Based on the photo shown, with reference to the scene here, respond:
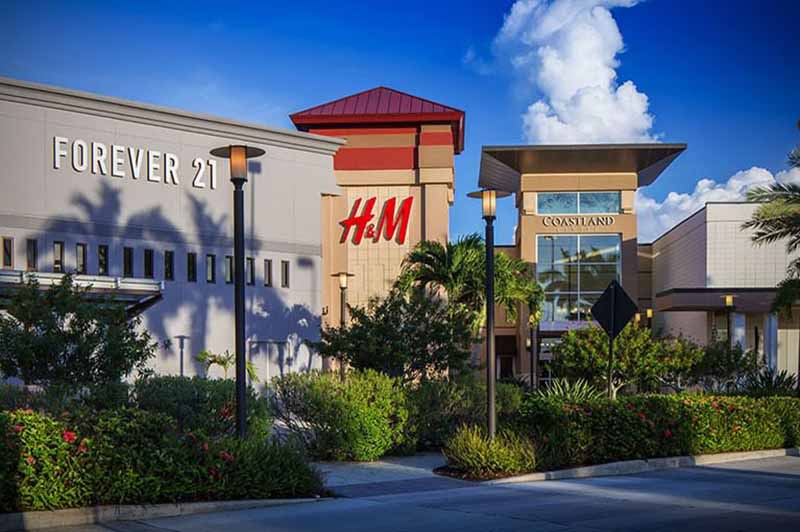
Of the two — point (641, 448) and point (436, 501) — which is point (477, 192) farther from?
point (436, 501)

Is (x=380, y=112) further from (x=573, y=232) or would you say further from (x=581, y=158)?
(x=573, y=232)

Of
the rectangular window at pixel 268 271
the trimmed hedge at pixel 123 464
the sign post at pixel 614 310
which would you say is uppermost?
the rectangular window at pixel 268 271

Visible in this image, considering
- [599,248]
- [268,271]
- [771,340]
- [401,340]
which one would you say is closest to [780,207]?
[401,340]

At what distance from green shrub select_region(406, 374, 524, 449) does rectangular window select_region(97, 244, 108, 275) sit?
51.6ft

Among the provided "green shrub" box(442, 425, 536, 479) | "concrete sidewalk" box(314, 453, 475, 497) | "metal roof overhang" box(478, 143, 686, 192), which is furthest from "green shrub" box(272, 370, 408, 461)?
"metal roof overhang" box(478, 143, 686, 192)

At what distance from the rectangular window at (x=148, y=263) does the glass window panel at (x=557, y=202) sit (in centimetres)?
3052

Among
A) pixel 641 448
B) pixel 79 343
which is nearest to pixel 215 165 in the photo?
pixel 79 343

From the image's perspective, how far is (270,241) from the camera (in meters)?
38.8

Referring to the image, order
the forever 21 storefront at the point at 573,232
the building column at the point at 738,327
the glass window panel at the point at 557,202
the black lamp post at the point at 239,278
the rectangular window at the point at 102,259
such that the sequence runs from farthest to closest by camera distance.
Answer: the glass window panel at the point at 557,202 → the forever 21 storefront at the point at 573,232 → the building column at the point at 738,327 → the rectangular window at the point at 102,259 → the black lamp post at the point at 239,278

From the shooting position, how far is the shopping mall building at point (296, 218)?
32.9 meters

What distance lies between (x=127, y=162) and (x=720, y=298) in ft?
103

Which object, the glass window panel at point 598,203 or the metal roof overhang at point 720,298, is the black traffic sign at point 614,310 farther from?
the glass window panel at point 598,203

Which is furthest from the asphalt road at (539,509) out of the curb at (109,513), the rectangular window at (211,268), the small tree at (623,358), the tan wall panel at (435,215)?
the tan wall panel at (435,215)

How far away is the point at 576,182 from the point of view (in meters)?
60.2
